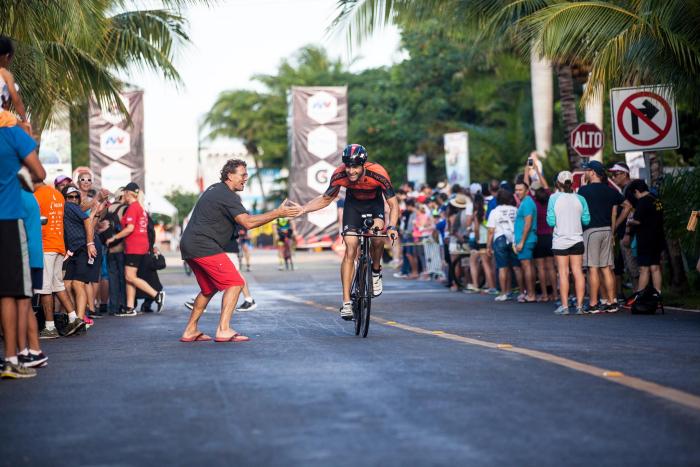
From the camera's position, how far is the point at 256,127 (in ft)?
267

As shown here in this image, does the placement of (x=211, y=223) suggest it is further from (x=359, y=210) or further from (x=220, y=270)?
(x=359, y=210)

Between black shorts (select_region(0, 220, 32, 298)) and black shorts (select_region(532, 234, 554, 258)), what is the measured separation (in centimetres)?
1120

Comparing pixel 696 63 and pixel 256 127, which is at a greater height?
pixel 256 127

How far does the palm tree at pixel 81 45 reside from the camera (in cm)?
1677

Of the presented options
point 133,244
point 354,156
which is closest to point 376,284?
point 354,156

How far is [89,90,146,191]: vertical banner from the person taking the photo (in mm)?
32438

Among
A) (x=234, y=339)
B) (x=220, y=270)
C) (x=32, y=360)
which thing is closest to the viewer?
(x=32, y=360)

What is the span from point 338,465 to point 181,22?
20.3 m

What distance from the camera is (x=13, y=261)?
9.26 metres

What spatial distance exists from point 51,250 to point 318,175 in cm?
2635

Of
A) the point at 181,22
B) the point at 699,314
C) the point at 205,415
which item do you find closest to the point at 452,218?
the point at 181,22

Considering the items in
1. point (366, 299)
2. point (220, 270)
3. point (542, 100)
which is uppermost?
point (542, 100)

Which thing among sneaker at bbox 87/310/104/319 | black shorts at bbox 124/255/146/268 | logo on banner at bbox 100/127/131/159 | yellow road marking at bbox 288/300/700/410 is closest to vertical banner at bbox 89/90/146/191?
logo on banner at bbox 100/127/131/159

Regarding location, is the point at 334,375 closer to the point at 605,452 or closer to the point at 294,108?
the point at 605,452
